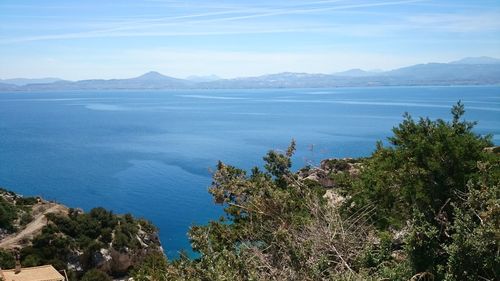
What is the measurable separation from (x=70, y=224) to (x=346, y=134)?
6561 centimetres

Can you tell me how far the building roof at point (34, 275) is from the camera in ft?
57.7

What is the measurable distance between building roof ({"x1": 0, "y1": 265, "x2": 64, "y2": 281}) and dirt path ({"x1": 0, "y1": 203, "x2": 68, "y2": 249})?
4417 millimetres

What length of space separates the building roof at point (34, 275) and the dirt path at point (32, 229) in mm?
4417

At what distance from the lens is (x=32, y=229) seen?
24.9m

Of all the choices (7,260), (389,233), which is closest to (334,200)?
(389,233)

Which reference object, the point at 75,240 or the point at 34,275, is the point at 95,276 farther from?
the point at 75,240

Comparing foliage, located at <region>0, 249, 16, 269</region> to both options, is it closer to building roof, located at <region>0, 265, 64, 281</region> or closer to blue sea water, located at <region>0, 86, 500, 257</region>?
building roof, located at <region>0, 265, 64, 281</region>

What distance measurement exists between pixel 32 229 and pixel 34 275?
7.39 metres

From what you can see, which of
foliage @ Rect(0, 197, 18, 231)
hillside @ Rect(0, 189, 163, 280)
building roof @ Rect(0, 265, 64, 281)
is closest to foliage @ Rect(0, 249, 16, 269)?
hillside @ Rect(0, 189, 163, 280)

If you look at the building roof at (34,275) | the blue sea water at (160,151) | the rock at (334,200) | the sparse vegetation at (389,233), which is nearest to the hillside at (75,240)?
the building roof at (34,275)

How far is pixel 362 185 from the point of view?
14016 millimetres

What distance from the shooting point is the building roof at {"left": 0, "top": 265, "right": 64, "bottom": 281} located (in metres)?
17.6

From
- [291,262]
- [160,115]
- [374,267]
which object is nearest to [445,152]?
[374,267]

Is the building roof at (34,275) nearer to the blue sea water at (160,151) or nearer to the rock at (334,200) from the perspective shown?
the blue sea water at (160,151)
